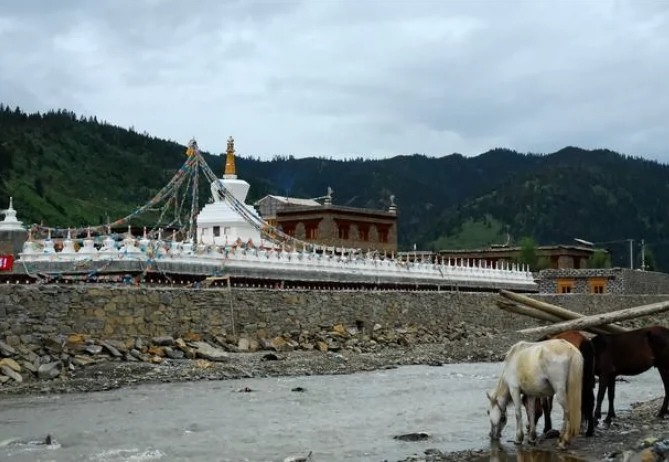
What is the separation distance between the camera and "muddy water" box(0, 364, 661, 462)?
14.9 meters

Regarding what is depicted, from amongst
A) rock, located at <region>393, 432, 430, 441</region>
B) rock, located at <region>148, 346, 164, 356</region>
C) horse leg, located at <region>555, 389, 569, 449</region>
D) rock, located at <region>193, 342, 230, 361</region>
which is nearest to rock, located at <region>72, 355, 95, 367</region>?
rock, located at <region>148, 346, 164, 356</region>

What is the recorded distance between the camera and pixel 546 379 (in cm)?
1406

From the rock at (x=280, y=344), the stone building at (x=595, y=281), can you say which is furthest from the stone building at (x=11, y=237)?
the stone building at (x=595, y=281)

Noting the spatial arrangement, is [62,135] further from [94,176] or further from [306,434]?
[306,434]

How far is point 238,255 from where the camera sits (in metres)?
34.0

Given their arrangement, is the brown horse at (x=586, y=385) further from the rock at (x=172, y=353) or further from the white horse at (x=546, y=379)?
the rock at (x=172, y=353)

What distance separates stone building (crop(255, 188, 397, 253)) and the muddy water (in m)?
37.7

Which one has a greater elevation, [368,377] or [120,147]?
[120,147]

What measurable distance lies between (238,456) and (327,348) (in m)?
17.0

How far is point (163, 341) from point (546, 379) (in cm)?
1404

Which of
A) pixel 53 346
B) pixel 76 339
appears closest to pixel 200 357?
pixel 76 339

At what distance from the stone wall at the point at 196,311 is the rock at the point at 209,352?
718 millimetres

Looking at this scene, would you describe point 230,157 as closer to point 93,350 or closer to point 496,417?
point 93,350

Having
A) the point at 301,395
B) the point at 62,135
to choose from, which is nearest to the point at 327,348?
the point at 301,395
